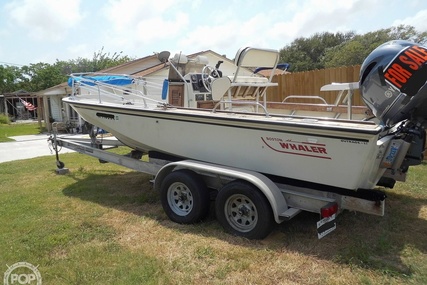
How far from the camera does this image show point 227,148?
13.5 ft

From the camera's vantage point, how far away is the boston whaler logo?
137 inches

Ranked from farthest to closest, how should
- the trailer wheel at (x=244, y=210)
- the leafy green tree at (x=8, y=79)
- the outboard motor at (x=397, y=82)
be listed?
→ the leafy green tree at (x=8, y=79)
the trailer wheel at (x=244, y=210)
the outboard motor at (x=397, y=82)

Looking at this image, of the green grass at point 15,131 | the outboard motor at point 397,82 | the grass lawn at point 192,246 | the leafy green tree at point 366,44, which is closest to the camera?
the grass lawn at point 192,246

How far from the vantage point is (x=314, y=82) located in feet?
28.9

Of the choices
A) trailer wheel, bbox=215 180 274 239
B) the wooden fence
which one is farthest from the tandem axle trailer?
the wooden fence

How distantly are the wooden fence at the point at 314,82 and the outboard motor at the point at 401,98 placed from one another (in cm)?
435

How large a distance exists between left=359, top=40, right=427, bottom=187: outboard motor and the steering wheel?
261cm

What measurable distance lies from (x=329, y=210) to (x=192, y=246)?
1.44m

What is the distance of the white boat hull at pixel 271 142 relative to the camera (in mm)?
3328

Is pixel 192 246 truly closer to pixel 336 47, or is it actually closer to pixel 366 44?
pixel 366 44

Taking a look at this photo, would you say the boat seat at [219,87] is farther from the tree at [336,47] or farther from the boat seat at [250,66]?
the tree at [336,47]

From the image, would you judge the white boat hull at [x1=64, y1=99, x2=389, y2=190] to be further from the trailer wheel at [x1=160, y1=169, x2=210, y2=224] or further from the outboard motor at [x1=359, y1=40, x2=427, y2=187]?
the trailer wheel at [x1=160, y1=169, x2=210, y2=224]

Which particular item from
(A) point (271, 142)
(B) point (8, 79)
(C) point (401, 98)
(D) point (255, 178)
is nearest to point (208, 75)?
(A) point (271, 142)

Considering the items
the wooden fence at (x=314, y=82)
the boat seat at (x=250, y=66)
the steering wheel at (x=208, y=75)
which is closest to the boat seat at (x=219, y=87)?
the boat seat at (x=250, y=66)
